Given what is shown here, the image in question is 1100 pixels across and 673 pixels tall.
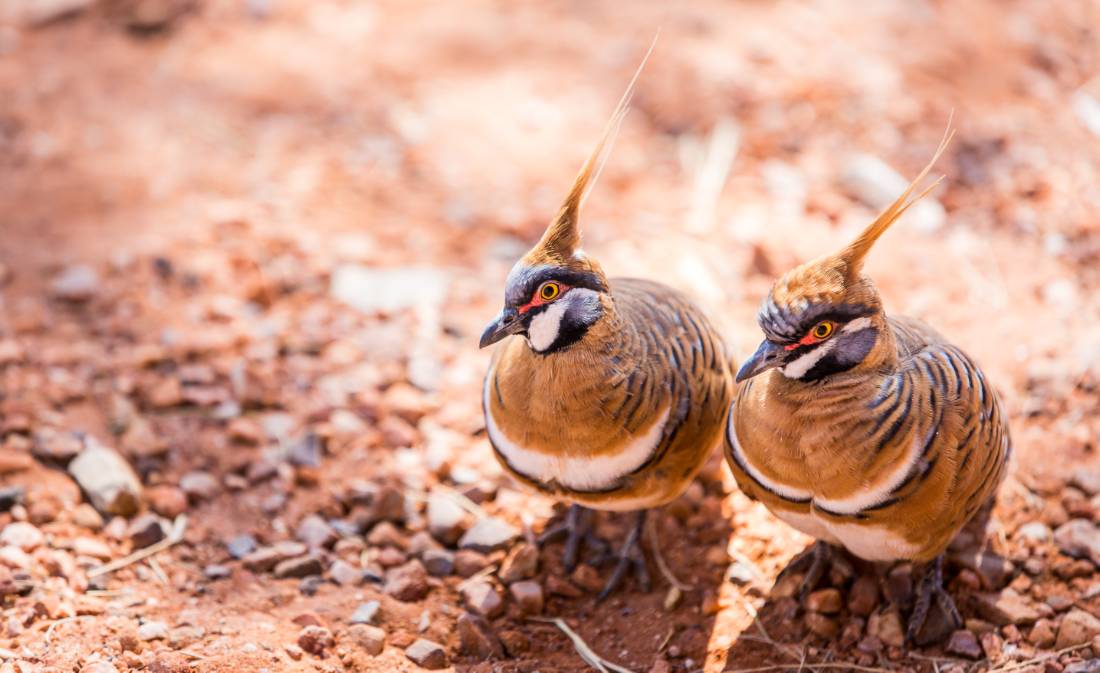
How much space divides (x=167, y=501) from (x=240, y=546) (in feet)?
1.07

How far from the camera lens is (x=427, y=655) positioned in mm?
3416

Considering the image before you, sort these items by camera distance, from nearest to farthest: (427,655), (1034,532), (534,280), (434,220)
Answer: (534,280), (427,655), (1034,532), (434,220)

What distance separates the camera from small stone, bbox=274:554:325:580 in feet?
12.3

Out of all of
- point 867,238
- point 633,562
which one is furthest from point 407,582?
point 867,238

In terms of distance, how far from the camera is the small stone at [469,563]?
3.84m

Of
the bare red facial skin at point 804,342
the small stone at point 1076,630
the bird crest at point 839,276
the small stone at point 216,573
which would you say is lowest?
the small stone at point 216,573

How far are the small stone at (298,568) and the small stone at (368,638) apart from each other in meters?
0.37

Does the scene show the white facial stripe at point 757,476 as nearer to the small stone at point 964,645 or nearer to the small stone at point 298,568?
the small stone at point 964,645

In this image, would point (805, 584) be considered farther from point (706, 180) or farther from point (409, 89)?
point (409, 89)

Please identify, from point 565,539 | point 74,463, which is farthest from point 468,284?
point 74,463

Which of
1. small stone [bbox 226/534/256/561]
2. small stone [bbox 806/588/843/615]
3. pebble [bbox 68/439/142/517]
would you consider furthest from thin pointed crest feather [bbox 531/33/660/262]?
pebble [bbox 68/439/142/517]

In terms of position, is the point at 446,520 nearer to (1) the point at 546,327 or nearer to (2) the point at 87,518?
(1) the point at 546,327

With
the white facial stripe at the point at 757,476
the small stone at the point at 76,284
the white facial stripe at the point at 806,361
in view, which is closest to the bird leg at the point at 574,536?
the white facial stripe at the point at 757,476

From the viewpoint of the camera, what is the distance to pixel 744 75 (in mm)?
6035
